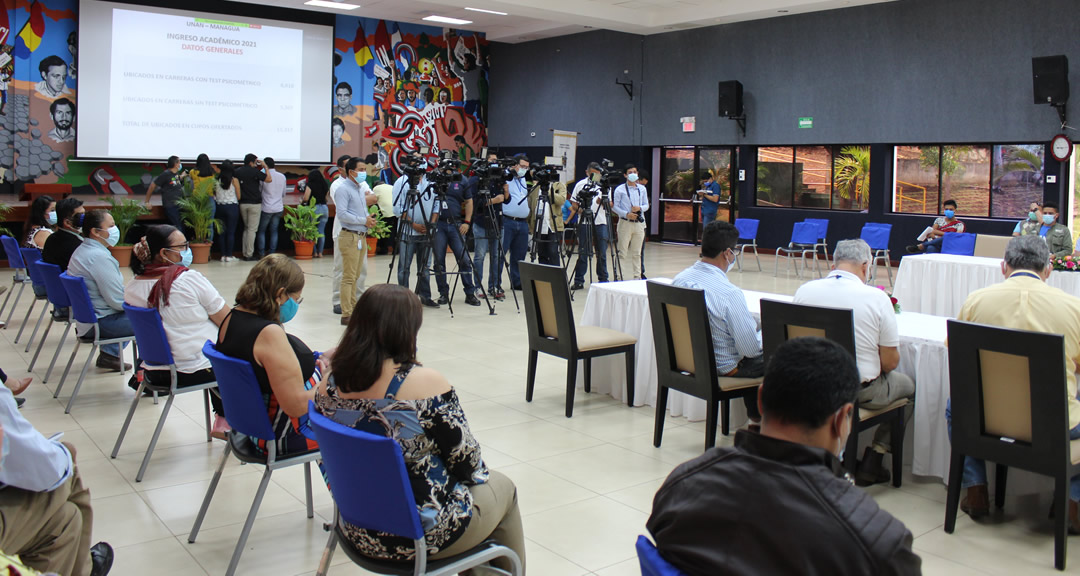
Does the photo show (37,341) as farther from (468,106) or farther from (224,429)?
(468,106)

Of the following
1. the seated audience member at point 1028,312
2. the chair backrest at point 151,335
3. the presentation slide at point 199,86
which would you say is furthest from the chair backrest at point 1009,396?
the presentation slide at point 199,86

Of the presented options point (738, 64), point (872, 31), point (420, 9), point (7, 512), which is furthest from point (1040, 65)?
point (7, 512)

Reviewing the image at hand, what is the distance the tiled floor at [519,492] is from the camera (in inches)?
124

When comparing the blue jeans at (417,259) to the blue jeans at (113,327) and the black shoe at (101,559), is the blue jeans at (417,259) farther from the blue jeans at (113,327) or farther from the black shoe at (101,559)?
the black shoe at (101,559)

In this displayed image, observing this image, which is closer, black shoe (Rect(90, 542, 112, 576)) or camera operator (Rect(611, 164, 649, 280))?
black shoe (Rect(90, 542, 112, 576))

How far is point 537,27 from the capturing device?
1653cm

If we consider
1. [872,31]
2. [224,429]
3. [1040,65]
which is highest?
[872,31]

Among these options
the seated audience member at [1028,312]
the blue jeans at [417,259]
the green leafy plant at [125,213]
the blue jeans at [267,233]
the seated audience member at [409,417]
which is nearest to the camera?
the seated audience member at [409,417]

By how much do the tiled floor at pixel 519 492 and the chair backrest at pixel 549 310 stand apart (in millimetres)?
419

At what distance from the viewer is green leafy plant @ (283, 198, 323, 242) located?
1322 cm

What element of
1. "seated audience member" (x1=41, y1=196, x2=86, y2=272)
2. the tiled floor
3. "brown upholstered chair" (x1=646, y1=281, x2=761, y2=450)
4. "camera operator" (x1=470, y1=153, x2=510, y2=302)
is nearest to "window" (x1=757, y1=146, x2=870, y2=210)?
"camera operator" (x1=470, y1=153, x2=510, y2=302)

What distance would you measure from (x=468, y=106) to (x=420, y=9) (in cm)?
323

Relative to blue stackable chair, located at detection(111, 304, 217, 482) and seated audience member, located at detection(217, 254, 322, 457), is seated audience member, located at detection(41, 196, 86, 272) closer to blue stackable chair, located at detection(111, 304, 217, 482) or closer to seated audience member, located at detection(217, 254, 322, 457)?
blue stackable chair, located at detection(111, 304, 217, 482)

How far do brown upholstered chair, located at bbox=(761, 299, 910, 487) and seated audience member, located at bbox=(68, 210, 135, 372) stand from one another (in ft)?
12.1
